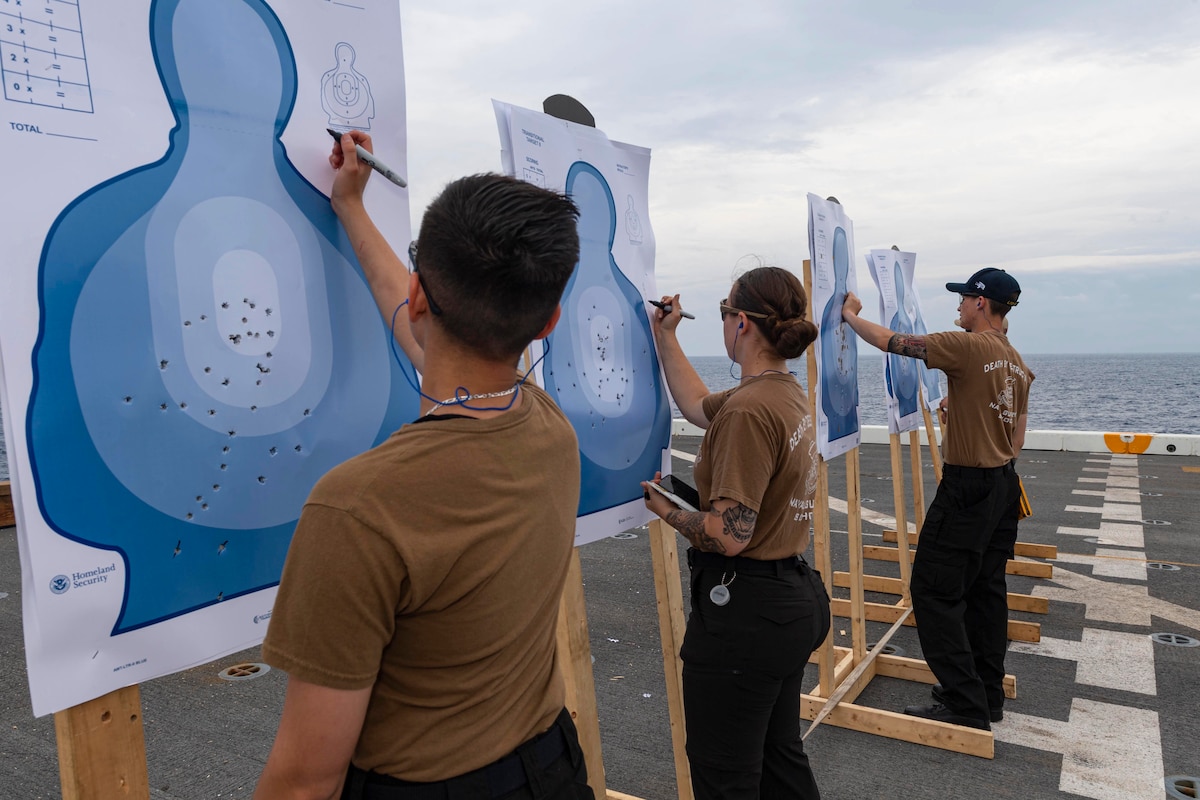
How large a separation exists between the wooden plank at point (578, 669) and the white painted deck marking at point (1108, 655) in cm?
312

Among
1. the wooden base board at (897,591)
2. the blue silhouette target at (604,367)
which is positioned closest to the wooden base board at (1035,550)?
the wooden base board at (897,591)

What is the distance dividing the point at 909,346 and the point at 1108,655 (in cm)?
235

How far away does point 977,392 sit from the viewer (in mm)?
3447

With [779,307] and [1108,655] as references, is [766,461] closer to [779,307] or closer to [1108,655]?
[779,307]

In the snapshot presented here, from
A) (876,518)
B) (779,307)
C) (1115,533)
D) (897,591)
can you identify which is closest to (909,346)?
(779,307)

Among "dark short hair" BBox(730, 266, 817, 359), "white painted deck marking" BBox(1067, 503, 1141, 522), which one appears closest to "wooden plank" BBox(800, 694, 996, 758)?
"dark short hair" BBox(730, 266, 817, 359)

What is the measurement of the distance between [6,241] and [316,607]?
709mm

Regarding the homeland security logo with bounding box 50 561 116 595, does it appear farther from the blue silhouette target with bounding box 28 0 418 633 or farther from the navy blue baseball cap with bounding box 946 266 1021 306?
the navy blue baseball cap with bounding box 946 266 1021 306

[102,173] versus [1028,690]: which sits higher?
[102,173]

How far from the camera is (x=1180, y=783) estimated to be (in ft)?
9.95

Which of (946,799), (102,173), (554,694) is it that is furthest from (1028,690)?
(102,173)

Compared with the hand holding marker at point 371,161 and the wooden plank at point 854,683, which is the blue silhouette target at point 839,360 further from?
the hand holding marker at point 371,161

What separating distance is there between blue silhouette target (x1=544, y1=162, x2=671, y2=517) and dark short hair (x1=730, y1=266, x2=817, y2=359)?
16.1 inches

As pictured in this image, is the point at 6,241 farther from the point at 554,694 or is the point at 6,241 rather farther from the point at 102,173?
the point at 554,694
